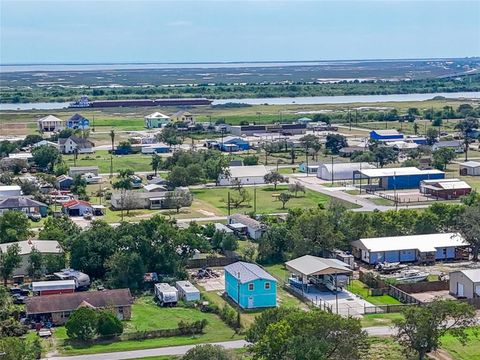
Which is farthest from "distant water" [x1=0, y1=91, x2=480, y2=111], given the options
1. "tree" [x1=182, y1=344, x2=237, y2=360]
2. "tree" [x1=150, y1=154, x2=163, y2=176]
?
"tree" [x1=182, y1=344, x2=237, y2=360]

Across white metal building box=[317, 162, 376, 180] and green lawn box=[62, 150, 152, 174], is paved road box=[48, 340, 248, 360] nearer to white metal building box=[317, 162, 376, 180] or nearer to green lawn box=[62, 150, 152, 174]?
white metal building box=[317, 162, 376, 180]

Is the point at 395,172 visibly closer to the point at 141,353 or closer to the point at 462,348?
the point at 462,348

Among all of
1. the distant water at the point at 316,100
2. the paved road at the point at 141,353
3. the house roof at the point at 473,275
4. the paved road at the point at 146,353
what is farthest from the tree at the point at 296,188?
the distant water at the point at 316,100

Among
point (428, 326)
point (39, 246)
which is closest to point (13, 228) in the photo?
point (39, 246)

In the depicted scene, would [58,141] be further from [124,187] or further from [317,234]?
[317,234]

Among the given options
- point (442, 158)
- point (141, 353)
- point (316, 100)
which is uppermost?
point (442, 158)
